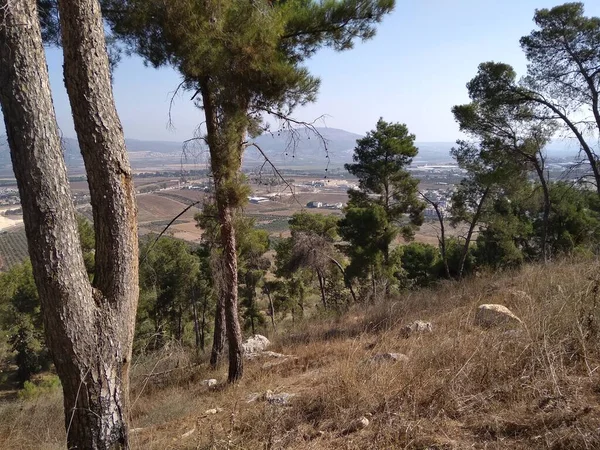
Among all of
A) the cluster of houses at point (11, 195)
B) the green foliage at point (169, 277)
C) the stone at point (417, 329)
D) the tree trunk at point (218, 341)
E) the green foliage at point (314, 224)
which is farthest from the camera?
the green foliage at point (314, 224)

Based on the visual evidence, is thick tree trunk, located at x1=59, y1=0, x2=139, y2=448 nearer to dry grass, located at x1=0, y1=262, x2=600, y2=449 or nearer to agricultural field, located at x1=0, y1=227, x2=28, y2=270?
dry grass, located at x1=0, y1=262, x2=600, y2=449

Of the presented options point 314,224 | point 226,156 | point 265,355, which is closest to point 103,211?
point 226,156

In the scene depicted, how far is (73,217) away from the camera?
6.95 ft

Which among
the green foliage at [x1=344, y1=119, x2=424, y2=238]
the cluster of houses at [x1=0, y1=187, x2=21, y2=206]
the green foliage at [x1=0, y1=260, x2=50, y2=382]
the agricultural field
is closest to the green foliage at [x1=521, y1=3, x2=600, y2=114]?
the green foliage at [x1=344, y1=119, x2=424, y2=238]

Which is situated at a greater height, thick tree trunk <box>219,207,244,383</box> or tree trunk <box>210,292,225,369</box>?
thick tree trunk <box>219,207,244,383</box>

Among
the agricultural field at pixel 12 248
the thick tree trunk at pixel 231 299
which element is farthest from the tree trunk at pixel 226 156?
the agricultural field at pixel 12 248

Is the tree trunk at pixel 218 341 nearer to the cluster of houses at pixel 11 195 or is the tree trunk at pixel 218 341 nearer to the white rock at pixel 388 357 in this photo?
the cluster of houses at pixel 11 195

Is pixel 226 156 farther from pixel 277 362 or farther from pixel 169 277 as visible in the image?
pixel 169 277

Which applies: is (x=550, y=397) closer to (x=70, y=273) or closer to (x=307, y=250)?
(x=70, y=273)

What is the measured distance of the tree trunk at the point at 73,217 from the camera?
6.52ft

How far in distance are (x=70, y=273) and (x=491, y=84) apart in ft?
36.9

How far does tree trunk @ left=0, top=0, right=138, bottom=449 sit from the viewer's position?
1.99 metres

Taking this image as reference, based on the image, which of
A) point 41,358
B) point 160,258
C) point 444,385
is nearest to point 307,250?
point 160,258

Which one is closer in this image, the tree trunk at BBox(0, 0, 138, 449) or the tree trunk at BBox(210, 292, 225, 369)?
the tree trunk at BBox(0, 0, 138, 449)
